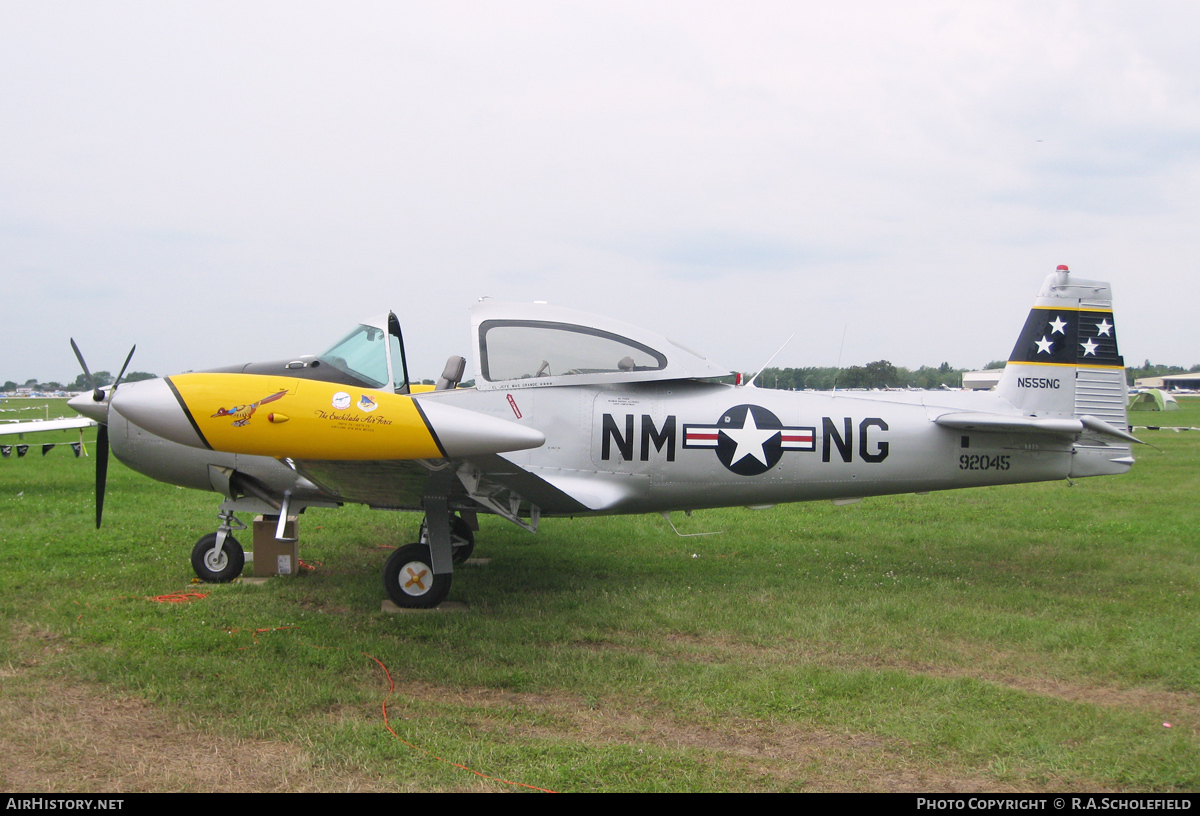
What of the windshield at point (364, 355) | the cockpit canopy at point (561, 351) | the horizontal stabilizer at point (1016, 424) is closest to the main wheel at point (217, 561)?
the windshield at point (364, 355)

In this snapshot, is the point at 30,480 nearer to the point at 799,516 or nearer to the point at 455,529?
the point at 455,529

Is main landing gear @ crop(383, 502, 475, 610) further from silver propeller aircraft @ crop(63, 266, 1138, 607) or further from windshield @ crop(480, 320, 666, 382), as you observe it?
windshield @ crop(480, 320, 666, 382)

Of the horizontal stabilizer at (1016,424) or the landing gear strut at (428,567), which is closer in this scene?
the landing gear strut at (428,567)

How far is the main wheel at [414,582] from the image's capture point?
19.7 ft

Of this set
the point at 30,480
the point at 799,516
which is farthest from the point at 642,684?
the point at 30,480

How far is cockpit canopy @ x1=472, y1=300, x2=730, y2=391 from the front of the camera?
6105 millimetres

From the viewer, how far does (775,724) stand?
13.3ft

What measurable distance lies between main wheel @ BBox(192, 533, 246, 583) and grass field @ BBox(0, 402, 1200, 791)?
9.4 inches

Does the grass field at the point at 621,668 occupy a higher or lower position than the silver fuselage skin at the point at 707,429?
lower

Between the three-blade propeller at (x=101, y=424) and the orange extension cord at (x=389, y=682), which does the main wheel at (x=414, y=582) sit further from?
the three-blade propeller at (x=101, y=424)

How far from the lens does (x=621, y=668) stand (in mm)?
4793

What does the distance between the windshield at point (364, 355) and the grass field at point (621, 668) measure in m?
1.88

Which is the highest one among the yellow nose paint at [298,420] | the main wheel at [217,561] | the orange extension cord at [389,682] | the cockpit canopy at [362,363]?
the cockpit canopy at [362,363]

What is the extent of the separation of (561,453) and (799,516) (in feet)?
16.7
